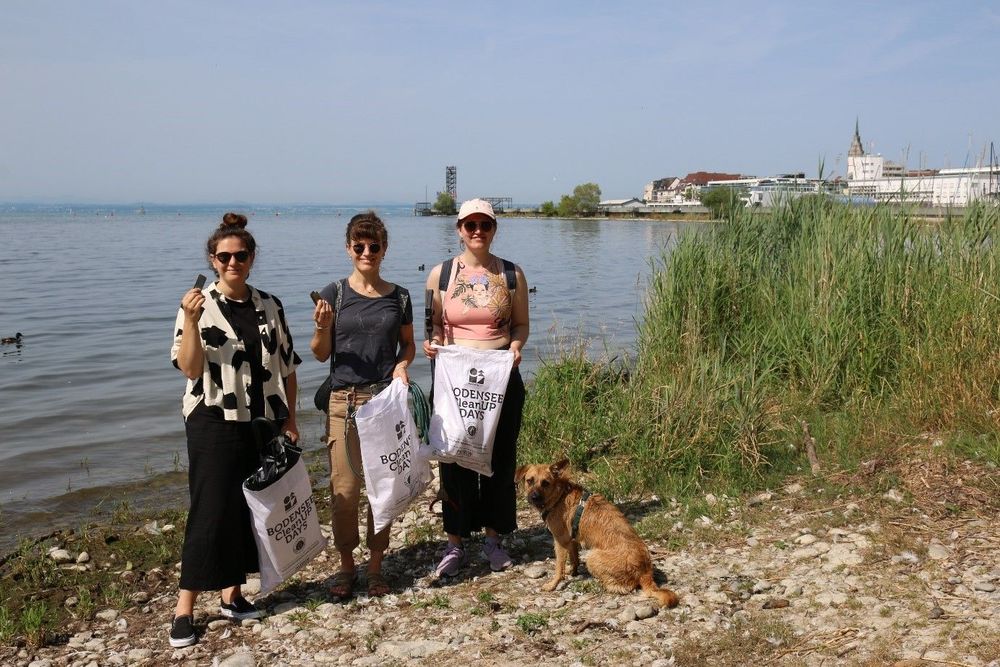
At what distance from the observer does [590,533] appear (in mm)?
4590

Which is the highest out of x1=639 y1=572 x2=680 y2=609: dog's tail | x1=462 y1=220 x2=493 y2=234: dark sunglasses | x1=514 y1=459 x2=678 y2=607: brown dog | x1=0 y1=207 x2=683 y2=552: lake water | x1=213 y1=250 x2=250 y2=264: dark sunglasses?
x1=462 y1=220 x2=493 y2=234: dark sunglasses

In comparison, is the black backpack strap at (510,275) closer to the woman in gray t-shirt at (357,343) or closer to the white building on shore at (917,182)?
the woman in gray t-shirt at (357,343)

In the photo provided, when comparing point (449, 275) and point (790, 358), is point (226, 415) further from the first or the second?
point (790, 358)

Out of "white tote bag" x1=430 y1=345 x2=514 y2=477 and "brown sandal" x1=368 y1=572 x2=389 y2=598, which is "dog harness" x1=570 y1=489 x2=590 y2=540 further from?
"brown sandal" x1=368 y1=572 x2=389 y2=598

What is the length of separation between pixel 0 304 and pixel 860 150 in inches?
808

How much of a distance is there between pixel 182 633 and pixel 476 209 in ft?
9.26

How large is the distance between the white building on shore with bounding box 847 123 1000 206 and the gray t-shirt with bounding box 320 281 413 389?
20.3 ft

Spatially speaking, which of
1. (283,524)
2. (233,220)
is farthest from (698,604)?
(233,220)

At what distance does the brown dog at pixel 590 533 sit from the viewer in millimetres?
4406

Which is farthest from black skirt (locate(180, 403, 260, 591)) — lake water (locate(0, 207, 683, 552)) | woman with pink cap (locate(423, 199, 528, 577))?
lake water (locate(0, 207, 683, 552))

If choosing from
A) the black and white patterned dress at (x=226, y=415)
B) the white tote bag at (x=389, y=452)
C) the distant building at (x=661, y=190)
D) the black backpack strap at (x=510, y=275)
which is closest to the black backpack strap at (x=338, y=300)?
the black and white patterned dress at (x=226, y=415)

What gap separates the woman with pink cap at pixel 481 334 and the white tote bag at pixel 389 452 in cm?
39

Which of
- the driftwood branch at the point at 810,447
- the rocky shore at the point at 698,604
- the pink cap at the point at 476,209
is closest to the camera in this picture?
the rocky shore at the point at 698,604

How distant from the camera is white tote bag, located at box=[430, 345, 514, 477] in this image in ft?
15.3
